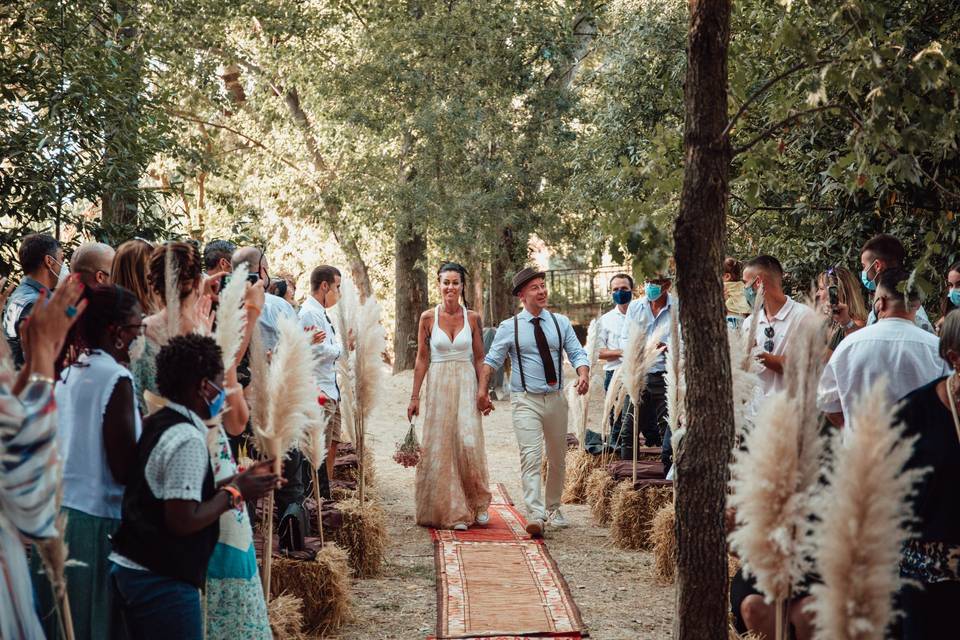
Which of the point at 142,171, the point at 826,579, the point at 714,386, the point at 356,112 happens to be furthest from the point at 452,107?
the point at 826,579

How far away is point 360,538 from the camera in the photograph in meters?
7.86

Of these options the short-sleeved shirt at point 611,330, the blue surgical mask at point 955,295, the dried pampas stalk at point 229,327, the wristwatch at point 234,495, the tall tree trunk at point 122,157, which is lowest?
the wristwatch at point 234,495

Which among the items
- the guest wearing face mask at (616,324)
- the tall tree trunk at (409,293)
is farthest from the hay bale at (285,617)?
the tall tree trunk at (409,293)

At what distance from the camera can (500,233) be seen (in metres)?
22.0

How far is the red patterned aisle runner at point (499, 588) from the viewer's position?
21.4 feet

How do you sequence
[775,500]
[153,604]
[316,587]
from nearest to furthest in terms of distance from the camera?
[775,500] → [153,604] → [316,587]

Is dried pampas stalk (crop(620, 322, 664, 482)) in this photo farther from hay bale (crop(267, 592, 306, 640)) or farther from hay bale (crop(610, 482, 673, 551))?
hay bale (crop(267, 592, 306, 640))

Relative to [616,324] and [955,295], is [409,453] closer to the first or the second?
[616,324]

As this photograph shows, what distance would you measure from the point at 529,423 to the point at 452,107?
12240 millimetres

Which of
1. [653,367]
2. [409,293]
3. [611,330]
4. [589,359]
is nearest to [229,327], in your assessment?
[653,367]

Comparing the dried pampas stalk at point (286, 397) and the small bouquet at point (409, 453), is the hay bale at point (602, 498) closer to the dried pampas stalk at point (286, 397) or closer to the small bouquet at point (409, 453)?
the small bouquet at point (409, 453)

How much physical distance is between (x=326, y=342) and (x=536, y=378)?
→ 6.28ft

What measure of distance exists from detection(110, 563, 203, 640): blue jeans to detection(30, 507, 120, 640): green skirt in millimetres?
320

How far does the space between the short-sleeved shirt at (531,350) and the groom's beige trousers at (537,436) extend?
0.10 meters
